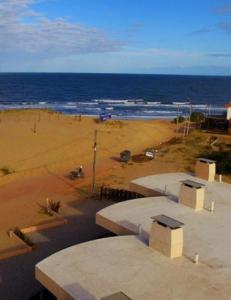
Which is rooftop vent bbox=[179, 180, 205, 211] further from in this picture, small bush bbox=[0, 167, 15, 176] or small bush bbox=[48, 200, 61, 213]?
small bush bbox=[0, 167, 15, 176]

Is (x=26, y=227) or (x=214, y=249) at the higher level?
(x=214, y=249)

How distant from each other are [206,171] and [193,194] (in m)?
3.99

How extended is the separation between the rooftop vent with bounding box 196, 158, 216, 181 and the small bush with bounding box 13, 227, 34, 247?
7334 mm

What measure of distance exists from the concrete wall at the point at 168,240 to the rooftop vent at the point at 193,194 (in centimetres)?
352

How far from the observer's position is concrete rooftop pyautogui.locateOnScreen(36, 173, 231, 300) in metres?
9.01

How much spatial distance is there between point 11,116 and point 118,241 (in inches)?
1636

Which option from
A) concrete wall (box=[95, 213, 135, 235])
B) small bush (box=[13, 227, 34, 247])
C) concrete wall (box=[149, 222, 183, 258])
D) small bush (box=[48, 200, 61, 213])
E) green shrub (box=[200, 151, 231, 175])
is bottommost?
small bush (box=[13, 227, 34, 247])

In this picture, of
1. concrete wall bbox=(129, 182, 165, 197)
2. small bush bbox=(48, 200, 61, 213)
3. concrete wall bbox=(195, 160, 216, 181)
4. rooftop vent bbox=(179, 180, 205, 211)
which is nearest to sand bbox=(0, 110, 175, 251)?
small bush bbox=(48, 200, 61, 213)

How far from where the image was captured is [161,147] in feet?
114

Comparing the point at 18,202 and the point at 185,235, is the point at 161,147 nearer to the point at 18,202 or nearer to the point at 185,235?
the point at 18,202

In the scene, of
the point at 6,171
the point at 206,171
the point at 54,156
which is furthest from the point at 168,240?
the point at 54,156

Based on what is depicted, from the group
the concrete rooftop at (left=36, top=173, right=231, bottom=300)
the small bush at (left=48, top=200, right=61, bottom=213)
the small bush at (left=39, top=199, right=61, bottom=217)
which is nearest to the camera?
the concrete rooftop at (left=36, top=173, right=231, bottom=300)

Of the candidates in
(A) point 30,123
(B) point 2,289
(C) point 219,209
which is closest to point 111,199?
(C) point 219,209

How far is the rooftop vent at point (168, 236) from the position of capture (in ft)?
34.3
